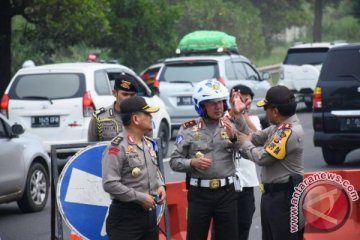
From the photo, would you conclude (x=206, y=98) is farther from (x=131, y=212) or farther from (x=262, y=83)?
(x=262, y=83)

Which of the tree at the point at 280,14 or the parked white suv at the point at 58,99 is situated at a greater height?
the parked white suv at the point at 58,99

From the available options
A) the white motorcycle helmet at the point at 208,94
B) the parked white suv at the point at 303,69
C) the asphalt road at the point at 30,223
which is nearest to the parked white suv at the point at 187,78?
the asphalt road at the point at 30,223

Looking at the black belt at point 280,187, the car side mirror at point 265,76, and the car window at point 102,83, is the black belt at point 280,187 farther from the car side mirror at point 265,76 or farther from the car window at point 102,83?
the car side mirror at point 265,76

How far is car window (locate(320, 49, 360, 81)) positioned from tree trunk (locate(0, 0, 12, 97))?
7.73m

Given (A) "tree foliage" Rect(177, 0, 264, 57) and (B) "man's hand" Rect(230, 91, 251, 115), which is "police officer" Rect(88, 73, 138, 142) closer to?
(B) "man's hand" Rect(230, 91, 251, 115)

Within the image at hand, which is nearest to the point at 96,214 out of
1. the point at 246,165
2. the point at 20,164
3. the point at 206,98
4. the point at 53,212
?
the point at 53,212

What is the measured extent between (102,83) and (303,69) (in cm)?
1300

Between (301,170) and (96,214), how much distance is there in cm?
152

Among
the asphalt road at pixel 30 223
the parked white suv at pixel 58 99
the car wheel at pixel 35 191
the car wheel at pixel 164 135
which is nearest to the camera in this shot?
the asphalt road at pixel 30 223

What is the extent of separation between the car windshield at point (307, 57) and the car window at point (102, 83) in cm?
1351

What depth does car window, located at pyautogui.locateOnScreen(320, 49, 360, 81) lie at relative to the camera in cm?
1555

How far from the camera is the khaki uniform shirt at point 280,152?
734 centimetres

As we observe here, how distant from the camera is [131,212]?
6.79 metres

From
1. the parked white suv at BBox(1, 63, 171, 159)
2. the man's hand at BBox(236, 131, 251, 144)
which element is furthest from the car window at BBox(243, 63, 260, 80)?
the man's hand at BBox(236, 131, 251, 144)
